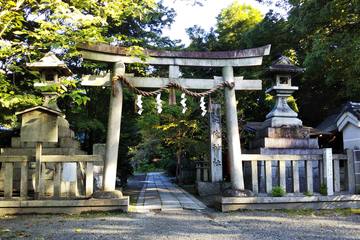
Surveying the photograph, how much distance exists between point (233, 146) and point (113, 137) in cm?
298

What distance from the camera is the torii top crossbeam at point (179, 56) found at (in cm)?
907

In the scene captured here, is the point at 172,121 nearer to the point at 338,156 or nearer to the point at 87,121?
the point at 87,121

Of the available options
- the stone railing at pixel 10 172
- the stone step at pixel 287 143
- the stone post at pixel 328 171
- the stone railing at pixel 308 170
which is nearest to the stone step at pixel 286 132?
the stone step at pixel 287 143

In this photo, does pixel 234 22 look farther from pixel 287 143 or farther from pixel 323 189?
pixel 323 189

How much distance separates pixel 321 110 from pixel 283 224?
13.7 metres

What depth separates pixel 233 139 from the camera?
9492 mm

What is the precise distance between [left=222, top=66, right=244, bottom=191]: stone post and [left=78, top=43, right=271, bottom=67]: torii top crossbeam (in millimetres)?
309

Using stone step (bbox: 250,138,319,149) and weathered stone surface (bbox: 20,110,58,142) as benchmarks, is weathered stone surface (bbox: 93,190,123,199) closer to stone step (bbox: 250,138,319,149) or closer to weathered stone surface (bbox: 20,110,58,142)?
weathered stone surface (bbox: 20,110,58,142)

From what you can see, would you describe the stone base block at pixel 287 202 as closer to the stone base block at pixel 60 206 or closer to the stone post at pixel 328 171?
the stone post at pixel 328 171

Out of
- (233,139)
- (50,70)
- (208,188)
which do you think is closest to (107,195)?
(233,139)

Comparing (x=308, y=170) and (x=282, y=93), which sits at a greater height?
(x=282, y=93)

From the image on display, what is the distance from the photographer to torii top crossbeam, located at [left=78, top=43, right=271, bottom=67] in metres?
9.07

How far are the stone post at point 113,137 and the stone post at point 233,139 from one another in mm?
2743

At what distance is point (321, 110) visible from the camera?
19.7m
